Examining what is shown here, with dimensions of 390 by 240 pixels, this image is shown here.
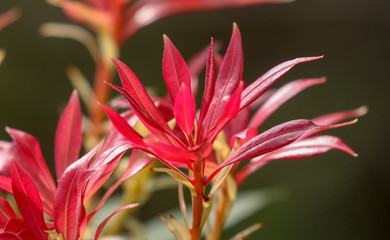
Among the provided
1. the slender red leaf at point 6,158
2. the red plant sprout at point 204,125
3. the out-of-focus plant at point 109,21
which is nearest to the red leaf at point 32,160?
the slender red leaf at point 6,158

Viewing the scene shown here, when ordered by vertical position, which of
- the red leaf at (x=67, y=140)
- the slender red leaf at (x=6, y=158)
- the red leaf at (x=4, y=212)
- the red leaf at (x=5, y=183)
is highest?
the red leaf at (x=67, y=140)

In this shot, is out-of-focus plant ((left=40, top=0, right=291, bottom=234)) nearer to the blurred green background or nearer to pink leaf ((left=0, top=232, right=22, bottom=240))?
pink leaf ((left=0, top=232, right=22, bottom=240))

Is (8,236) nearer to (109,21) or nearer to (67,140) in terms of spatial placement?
(67,140)

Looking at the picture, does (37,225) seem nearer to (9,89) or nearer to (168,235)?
(168,235)

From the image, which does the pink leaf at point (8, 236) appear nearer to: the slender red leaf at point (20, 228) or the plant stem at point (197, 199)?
the slender red leaf at point (20, 228)

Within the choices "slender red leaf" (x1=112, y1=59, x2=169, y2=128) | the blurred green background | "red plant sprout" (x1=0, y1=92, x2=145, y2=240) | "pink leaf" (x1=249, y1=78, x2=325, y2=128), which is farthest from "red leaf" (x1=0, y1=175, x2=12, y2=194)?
the blurred green background

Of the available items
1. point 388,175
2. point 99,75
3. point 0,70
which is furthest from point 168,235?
point 388,175
